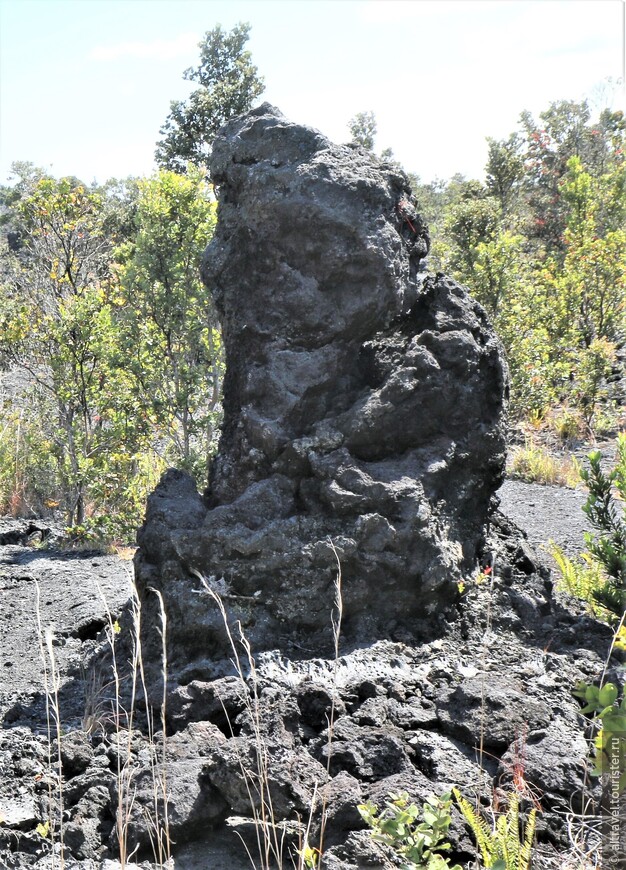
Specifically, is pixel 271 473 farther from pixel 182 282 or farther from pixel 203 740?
pixel 182 282

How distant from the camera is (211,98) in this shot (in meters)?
23.5

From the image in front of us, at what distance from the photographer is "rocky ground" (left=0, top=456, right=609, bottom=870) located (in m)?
3.11

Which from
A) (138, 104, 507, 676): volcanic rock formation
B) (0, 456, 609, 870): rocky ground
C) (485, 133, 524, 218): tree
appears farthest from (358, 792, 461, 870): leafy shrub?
(485, 133, 524, 218): tree

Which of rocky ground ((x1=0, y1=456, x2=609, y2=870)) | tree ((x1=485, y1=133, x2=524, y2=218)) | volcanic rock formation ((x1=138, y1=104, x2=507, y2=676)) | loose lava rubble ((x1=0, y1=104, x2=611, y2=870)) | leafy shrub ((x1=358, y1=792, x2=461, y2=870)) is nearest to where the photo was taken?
leafy shrub ((x1=358, y1=792, x2=461, y2=870))

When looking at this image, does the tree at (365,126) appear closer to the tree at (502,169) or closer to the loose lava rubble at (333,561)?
the tree at (502,169)

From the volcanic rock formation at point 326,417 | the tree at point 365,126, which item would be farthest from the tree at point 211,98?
the volcanic rock formation at point 326,417

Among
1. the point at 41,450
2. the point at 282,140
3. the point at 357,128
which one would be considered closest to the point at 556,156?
the point at 357,128

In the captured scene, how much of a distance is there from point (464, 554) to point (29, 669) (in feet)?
7.53

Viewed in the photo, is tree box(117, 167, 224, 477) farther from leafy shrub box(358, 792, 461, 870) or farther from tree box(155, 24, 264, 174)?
tree box(155, 24, 264, 174)

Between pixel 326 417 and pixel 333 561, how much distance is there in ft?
2.37

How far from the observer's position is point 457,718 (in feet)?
11.7

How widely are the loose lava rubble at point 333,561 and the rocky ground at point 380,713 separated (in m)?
0.01

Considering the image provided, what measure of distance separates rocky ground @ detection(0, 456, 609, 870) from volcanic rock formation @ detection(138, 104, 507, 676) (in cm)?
27

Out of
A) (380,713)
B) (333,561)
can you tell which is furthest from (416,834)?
(333,561)
